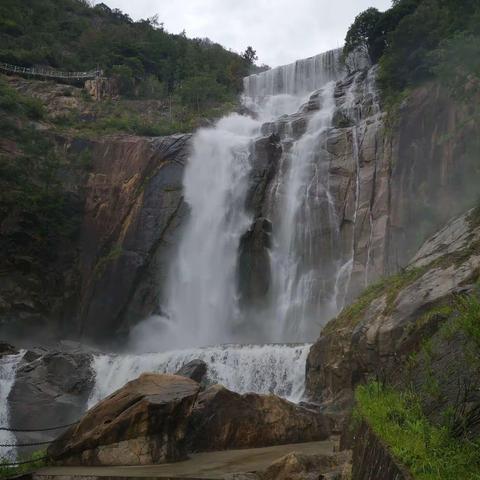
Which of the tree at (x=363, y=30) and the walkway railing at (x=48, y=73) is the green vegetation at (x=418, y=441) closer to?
the tree at (x=363, y=30)

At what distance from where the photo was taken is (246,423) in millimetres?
11289

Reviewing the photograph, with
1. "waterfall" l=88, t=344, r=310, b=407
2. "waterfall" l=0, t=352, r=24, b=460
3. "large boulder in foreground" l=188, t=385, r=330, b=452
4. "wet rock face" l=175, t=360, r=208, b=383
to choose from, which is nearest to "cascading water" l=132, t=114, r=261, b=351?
"waterfall" l=88, t=344, r=310, b=407

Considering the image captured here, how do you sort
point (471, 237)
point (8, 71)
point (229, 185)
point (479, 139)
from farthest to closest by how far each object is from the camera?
point (8, 71), point (229, 185), point (479, 139), point (471, 237)

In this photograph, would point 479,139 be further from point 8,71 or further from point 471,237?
point 8,71

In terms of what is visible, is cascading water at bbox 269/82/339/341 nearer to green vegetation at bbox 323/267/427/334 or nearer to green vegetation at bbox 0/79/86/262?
green vegetation at bbox 323/267/427/334

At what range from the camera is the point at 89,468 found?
356 inches

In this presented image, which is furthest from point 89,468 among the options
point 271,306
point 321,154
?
point 321,154

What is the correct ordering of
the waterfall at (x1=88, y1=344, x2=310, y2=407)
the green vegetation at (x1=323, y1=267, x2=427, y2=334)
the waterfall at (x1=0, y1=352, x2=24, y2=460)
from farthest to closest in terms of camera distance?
the waterfall at (x1=0, y1=352, x2=24, y2=460) < the waterfall at (x1=88, y1=344, x2=310, y2=407) < the green vegetation at (x1=323, y1=267, x2=427, y2=334)

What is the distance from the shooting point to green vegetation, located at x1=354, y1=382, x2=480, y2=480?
12.9 ft

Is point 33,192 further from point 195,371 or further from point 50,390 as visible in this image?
point 195,371

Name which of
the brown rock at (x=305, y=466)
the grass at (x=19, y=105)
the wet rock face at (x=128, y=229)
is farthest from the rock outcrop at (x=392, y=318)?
the grass at (x=19, y=105)

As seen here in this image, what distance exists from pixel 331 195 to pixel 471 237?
12.6 meters

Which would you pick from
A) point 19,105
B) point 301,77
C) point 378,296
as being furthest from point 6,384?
point 301,77

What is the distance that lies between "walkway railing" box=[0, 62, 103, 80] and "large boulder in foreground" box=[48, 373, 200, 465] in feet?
130
